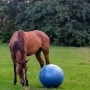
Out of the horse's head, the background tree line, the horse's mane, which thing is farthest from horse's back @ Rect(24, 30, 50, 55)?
the background tree line

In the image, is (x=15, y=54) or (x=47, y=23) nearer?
(x=15, y=54)

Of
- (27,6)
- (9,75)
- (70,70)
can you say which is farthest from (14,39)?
(27,6)

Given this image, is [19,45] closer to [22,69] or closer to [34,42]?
[22,69]

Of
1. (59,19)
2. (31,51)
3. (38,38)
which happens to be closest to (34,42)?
(31,51)

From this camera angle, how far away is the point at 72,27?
29703 millimetres

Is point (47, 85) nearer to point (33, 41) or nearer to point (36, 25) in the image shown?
point (33, 41)

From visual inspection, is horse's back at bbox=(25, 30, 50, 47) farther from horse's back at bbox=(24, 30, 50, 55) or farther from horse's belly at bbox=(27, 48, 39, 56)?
horse's belly at bbox=(27, 48, 39, 56)

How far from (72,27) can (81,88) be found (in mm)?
20830

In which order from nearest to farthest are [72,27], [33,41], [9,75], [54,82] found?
[54,82]
[33,41]
[9,75]
[72,27]

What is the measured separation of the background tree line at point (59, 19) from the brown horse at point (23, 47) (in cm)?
1822

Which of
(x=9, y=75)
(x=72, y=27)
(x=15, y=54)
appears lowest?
(x=72, y=27)

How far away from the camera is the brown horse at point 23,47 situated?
8.82 m

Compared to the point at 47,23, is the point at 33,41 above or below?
above

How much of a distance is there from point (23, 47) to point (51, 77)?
1.25m
